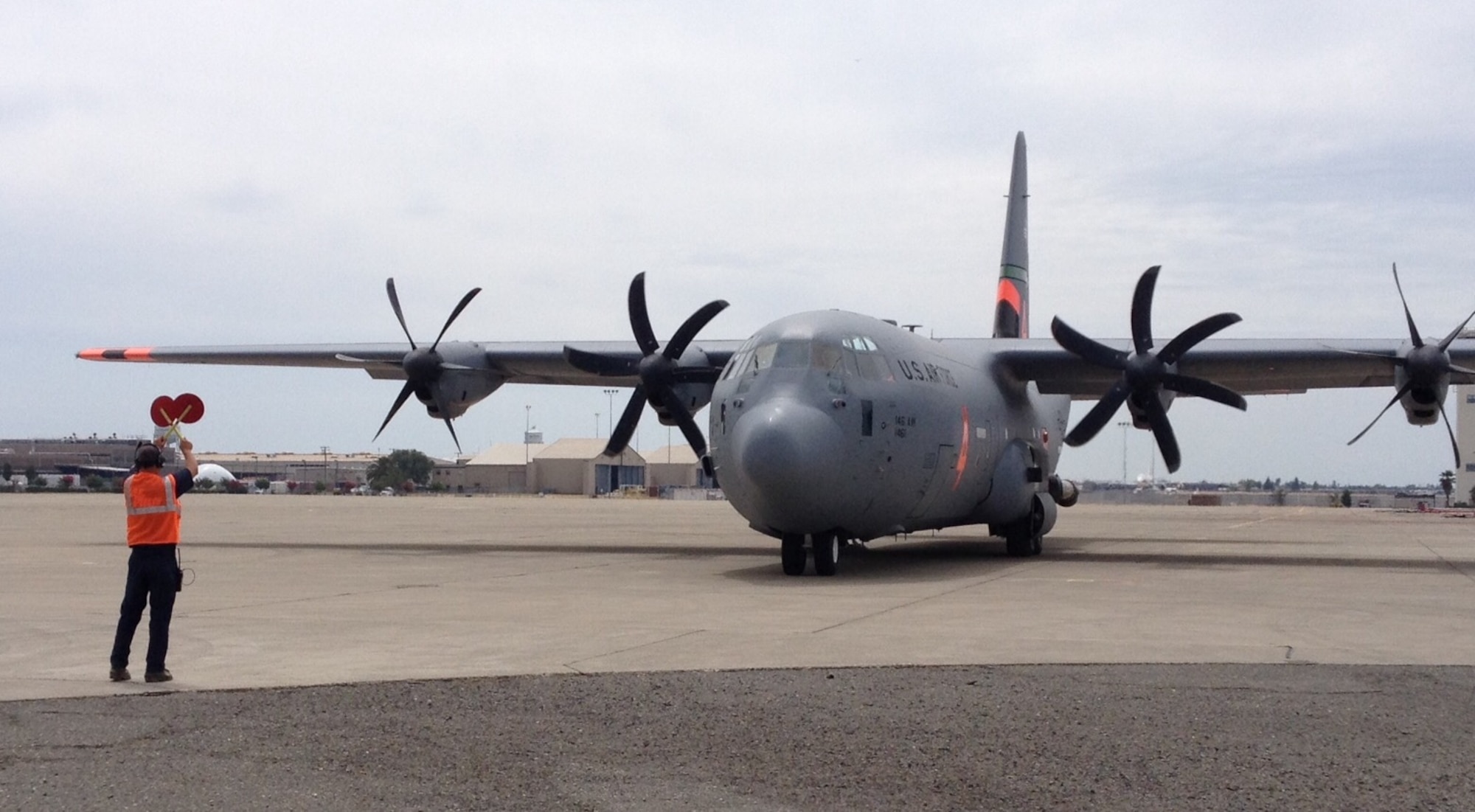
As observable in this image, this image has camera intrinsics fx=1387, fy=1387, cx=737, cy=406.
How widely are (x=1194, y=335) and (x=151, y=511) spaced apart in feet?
63.1

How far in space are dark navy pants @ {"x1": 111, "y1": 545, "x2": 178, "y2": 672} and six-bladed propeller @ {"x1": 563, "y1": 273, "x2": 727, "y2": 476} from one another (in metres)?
16.0

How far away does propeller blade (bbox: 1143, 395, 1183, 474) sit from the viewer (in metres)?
25.0

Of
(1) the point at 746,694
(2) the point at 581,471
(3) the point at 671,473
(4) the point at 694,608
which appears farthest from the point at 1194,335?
(3) the point at 671,473

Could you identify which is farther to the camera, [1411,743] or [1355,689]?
[1355,689]

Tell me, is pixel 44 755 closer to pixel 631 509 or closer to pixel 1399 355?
pixel 1399 355

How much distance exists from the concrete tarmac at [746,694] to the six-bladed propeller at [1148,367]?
17.3 feet

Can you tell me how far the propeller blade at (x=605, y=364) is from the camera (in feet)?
91.4

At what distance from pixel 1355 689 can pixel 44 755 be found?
822 cm

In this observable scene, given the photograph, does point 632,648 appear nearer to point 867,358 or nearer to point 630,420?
point 867,358

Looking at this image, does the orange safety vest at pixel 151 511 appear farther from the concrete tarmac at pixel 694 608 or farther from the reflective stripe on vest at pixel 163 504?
the concrete tarmac at pixel 694 608

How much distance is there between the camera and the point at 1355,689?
31.3 feet

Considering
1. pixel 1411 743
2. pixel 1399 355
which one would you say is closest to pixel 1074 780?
pixel 1411 743

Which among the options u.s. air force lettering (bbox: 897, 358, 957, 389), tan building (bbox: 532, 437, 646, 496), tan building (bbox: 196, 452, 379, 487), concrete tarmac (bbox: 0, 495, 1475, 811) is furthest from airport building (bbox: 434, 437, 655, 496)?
concrete tarmac (bbox: 0, 495, 1475, 811)

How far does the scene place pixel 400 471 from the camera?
141125 mm
